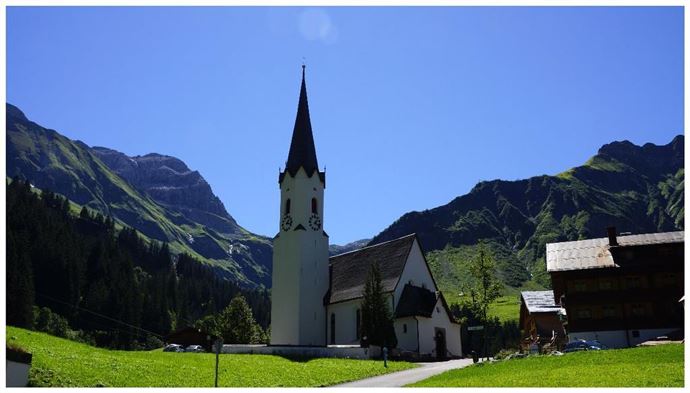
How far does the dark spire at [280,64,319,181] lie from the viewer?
194ft

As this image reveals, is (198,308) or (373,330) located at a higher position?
(198,308)

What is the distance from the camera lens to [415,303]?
51375mm

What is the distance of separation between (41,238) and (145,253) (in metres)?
70.3

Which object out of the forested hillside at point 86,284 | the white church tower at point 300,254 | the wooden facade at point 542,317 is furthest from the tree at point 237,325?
the wooden facade at point 542,317

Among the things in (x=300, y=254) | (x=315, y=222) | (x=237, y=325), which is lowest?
(x=237, y=325)

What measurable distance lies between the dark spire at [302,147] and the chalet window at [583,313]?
26.5 m

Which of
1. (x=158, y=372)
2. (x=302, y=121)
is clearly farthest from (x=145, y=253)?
(x=158, y=372)

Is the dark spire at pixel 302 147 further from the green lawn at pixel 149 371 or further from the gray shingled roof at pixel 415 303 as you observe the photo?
the green lawn at pixel 149 371

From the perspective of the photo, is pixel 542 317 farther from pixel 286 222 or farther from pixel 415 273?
pixel 286 222

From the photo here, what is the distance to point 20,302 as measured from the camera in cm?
8194

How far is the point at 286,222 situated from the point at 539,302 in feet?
95.3

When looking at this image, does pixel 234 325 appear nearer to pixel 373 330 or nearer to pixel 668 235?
pixel 373 330

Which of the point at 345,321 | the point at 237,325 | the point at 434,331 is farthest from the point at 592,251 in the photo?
the point at 237,325

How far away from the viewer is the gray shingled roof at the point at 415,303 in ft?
165
